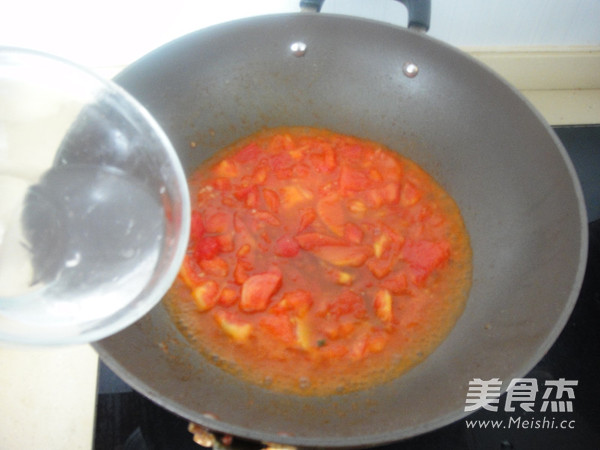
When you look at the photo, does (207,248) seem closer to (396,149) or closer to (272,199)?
(272,199)

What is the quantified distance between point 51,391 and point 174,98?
2.53 feet

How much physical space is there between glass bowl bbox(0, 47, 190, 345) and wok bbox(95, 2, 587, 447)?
0.43ft

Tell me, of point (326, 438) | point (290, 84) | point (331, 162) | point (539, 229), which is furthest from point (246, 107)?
point (326, 438)

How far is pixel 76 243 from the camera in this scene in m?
1.05

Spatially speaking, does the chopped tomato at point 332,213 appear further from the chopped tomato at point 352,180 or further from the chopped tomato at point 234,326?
the chopped tomato at point 234,326

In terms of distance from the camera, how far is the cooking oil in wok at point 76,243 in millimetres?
963

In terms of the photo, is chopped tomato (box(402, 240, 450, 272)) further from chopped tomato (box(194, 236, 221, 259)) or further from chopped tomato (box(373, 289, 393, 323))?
chopped tomato (box(194, 236, 221, 259))

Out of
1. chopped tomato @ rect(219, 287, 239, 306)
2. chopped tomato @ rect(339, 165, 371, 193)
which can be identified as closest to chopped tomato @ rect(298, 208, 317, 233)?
chopped tomato @ rect(339, 165, 371, 193)

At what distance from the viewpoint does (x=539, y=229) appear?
121 cm

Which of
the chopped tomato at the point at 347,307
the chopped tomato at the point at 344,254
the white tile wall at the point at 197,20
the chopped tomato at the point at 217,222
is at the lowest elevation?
the chopped tomato at the point at 347,307

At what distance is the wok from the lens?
1.01 m

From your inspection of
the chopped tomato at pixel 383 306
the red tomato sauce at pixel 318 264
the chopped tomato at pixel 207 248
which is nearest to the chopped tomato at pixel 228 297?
the red tomato sauce at pixel 318 264

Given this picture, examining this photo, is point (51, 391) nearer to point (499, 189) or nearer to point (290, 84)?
point (290, 84)

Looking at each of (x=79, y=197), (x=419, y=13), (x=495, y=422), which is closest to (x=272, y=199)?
(x=79, y=197)
